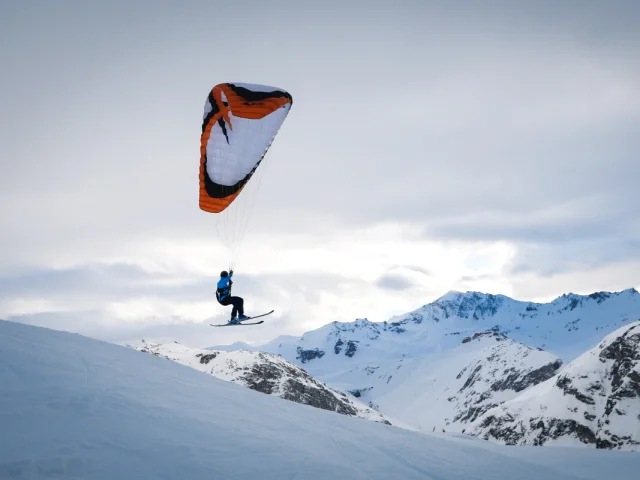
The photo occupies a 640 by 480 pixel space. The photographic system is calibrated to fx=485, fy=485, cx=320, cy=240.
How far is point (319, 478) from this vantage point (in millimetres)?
10109

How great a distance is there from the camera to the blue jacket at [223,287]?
22.1 meters

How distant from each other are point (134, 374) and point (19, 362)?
285 cm

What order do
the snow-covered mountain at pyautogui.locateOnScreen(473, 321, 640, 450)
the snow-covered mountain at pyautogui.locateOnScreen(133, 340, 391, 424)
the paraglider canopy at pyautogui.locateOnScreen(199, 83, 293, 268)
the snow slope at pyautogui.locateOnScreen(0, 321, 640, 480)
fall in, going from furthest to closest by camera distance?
1. the snow-covered mountain at pyautogui.locateOnScreen(133, 340, 391, 424)
2. the snow-covered mountain at pyautogui.locateOnScreen(473, 321, 640, 450)
3. the paraglider canopy at pyautogui.locateOnScreen(199, 83, 293, 268)
4. the snow slope at pyautogui.locateOnScreen(0, 321, 640, 480)

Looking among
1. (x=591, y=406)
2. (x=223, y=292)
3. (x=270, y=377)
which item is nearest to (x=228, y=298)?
(x=223, y=292)

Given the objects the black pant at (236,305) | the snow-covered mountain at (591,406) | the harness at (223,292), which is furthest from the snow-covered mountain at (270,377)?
the harness at (223,292)

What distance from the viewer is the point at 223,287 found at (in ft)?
72.7

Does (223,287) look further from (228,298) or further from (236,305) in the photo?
(236,305)

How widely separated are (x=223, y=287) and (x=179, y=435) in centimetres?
1189

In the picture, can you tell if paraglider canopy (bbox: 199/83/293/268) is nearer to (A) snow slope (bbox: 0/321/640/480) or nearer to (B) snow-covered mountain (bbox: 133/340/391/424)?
(A) snow slope (bbox: 0/321/640/480)

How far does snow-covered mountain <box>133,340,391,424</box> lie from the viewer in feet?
394

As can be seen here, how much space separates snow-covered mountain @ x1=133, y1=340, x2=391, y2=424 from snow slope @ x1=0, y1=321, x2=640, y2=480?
103369 millimetres

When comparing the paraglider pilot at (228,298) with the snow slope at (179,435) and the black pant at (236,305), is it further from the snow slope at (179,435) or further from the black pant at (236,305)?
A: the snow slope at (179,435)

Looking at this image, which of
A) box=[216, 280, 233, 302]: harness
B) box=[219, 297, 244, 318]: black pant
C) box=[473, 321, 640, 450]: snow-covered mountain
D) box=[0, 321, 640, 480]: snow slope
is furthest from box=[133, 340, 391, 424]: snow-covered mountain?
box=[0, 321, 640, 480]: snow slope

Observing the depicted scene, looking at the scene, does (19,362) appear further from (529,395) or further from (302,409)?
(529,395)
